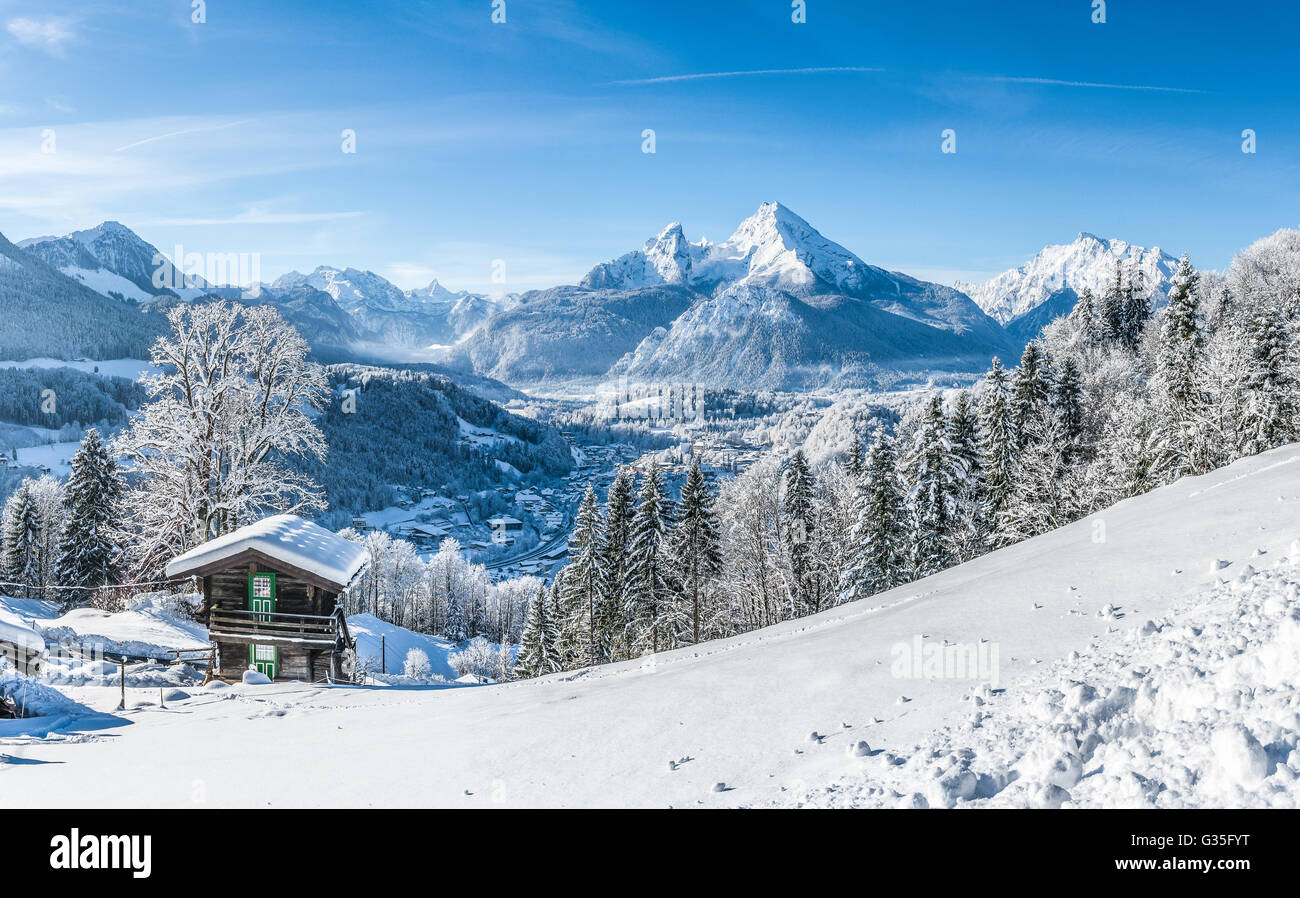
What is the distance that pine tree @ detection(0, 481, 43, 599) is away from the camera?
155 feet

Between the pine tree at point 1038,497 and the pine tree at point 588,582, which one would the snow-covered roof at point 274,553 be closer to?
the pine tree at point 588,582

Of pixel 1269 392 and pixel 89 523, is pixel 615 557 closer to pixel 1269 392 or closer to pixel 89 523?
pixel 89 523

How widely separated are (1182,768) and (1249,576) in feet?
16.2

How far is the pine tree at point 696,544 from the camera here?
39562 mm

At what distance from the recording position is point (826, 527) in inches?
1777

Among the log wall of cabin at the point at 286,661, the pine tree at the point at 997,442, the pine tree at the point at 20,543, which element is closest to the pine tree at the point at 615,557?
the pine tree at the point at 997,442

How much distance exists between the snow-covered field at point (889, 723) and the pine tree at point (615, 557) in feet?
94.9

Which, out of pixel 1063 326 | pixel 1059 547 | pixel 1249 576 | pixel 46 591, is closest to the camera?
pixel 1249 576

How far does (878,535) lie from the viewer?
37125 millimetres

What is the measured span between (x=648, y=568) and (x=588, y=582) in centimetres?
475

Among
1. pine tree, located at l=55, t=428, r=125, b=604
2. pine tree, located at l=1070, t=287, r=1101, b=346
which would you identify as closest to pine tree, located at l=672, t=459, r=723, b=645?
pine tree, located at l=55, t=428, r=125, b=604

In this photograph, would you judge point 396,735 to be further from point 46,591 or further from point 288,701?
point 46,591
